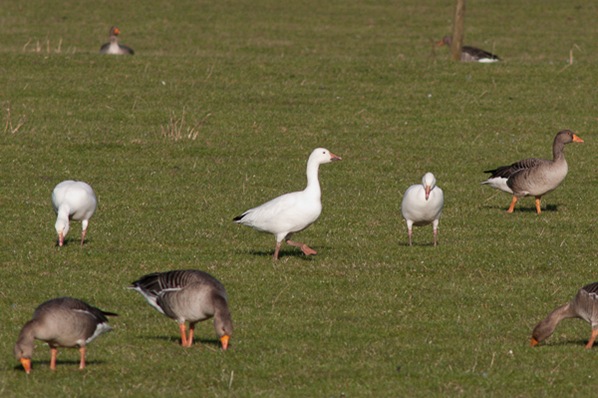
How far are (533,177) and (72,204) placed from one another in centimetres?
946

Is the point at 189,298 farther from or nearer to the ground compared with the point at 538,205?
nearer to the ground

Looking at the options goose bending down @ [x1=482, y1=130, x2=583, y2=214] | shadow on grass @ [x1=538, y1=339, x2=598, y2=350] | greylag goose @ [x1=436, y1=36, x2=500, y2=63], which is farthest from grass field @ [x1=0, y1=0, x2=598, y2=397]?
greylag goose @ [x1=436, y1=36, x2=500, y2=63]

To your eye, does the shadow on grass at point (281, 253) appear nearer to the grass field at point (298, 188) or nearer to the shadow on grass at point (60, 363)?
the grass field at point (298, 188)

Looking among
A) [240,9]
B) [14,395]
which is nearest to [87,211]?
[14,395]

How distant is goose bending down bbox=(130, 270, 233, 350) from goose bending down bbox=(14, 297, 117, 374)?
42.4 inches

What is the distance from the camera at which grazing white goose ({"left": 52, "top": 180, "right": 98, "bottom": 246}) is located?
18594mm

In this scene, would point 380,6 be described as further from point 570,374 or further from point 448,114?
point 570,374

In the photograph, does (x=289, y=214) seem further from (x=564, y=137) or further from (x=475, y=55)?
(x=475, y=55)

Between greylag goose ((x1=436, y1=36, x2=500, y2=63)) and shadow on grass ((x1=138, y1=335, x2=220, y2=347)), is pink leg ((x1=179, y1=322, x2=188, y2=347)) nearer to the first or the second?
shadow on grass ((x1=138, y1=335, x2=220, y2=347))

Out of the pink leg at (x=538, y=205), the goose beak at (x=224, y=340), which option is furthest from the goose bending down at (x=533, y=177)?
the goose beak at (x=224, y=340)

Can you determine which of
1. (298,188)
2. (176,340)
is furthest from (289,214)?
(298,188)

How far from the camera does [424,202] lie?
18.9 metres

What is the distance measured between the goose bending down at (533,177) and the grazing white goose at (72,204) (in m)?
8.82

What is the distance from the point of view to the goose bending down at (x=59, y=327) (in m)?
11.4
